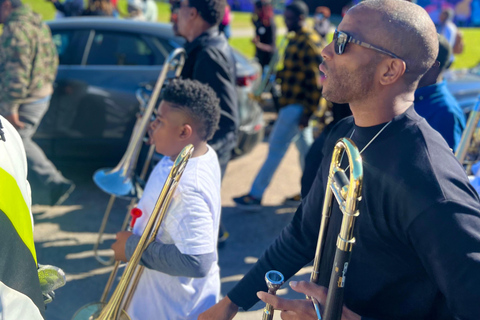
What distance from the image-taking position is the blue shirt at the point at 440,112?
9.00 ft

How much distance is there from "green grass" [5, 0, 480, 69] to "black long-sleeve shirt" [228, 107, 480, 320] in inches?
435

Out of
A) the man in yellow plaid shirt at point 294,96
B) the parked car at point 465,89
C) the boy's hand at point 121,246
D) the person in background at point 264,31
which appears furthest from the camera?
the person in background at point 264,31

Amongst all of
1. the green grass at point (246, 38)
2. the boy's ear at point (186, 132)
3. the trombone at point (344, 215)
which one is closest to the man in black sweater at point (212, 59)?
the boy's ear at point (186, 132)

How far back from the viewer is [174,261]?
196cm

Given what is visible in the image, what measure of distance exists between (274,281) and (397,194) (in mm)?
451

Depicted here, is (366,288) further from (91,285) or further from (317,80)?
(317,80)

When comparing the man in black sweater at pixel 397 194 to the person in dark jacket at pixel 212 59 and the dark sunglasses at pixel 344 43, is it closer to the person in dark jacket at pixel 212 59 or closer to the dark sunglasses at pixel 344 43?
the dark sunglasses at pixel 344 43

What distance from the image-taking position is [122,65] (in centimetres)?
518

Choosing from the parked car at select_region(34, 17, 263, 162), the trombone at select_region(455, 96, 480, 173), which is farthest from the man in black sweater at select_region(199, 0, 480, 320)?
the parked car at select_region(34, 17, 263, 162)

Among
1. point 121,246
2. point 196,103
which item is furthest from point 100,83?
point 121,246

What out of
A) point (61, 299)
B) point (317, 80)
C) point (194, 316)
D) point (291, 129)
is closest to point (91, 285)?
point (61, 299)

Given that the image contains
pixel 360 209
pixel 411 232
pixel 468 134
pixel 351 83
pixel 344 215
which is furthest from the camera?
pixel 468 134

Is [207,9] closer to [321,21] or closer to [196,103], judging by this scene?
[196,103]

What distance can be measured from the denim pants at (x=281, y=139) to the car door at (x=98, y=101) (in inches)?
51.6
